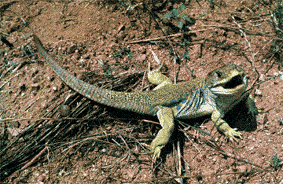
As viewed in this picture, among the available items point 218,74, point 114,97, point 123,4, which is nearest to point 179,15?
point 123,4

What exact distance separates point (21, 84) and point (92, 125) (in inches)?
66.7

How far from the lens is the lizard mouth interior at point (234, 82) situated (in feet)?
11.2

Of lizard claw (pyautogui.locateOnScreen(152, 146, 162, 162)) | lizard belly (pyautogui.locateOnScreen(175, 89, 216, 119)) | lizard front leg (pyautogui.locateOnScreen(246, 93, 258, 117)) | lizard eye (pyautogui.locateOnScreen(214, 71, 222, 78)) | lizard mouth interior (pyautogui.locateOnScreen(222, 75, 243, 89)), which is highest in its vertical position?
lizard eye (pyautogui.locateOnScreen(214, 71, 222, 78))

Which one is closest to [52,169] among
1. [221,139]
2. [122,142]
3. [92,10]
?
[122,142]

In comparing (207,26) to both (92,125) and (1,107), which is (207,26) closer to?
(92,125)

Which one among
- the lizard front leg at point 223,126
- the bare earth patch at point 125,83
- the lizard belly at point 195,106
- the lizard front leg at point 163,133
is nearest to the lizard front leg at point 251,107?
the bare earth patch at point 125,83

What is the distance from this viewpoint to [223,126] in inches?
142

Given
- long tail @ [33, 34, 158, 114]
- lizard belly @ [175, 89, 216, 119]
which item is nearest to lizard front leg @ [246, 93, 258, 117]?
lizard belly @ [175, 89, 216, 119]

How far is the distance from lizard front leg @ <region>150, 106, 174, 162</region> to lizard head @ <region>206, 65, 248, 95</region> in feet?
2.83

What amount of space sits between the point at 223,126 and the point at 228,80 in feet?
2.64

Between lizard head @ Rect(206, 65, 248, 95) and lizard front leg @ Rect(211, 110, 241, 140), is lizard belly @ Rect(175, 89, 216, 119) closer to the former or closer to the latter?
lizard front leg @ Rect(211, 110, 241, 140)

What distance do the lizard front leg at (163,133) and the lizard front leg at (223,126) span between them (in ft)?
2.41

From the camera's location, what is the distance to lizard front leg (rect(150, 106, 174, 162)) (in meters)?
3.60

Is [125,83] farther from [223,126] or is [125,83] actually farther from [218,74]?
[223,126]
